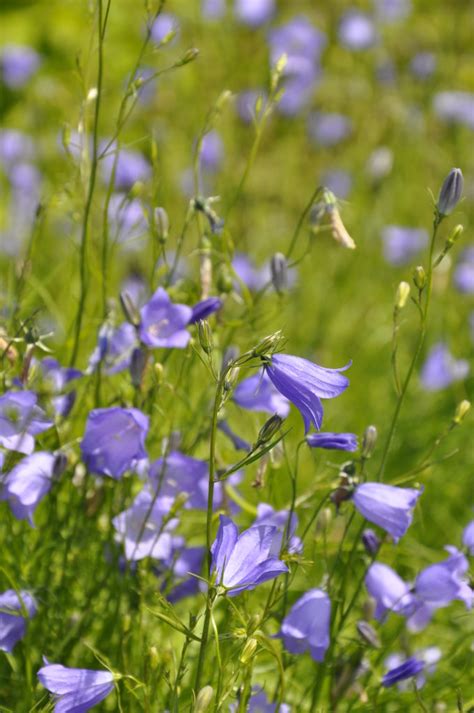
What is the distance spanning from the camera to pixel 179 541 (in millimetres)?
2000

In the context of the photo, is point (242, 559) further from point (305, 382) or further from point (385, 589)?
point (385, 589)

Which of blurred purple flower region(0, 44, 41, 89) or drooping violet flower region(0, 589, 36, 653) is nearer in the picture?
drooping violet flower region(0, 589, 36, 653)

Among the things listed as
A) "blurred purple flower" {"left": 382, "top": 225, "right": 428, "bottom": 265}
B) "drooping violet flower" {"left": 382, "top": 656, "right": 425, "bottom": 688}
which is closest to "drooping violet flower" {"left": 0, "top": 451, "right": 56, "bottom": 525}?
"drooping violet flower" {"left": 382, "top": 656, "right": 425, "bottom": 688}

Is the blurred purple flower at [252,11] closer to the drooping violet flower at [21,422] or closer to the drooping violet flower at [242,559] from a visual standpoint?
the drooping violet flower at [21,422]

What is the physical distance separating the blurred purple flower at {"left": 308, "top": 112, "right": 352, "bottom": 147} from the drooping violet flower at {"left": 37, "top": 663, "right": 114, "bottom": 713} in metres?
4.03

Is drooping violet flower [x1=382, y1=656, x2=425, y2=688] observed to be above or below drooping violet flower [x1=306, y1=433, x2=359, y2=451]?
below

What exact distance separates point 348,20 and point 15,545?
435 cm

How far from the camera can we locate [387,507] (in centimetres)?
156

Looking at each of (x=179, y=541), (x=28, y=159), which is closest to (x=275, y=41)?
(x=28, y=159)

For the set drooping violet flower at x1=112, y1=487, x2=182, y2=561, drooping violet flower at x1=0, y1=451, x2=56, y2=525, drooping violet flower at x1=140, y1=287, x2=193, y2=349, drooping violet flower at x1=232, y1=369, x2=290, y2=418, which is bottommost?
drooping violet flower at x1=112, y1=487, x2=182, y2=561

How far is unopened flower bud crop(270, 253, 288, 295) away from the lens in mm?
1953

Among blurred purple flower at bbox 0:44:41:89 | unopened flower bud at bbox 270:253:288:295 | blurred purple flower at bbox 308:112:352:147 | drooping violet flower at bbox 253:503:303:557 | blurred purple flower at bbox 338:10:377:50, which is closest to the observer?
drooping violet flower at bbox 253:503:303:557

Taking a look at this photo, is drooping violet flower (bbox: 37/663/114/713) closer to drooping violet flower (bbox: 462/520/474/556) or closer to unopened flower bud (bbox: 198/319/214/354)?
unopened flower bud (bbox: 198/319/214/354)

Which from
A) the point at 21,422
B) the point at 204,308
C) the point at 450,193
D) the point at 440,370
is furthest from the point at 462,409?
the point at 440,370
